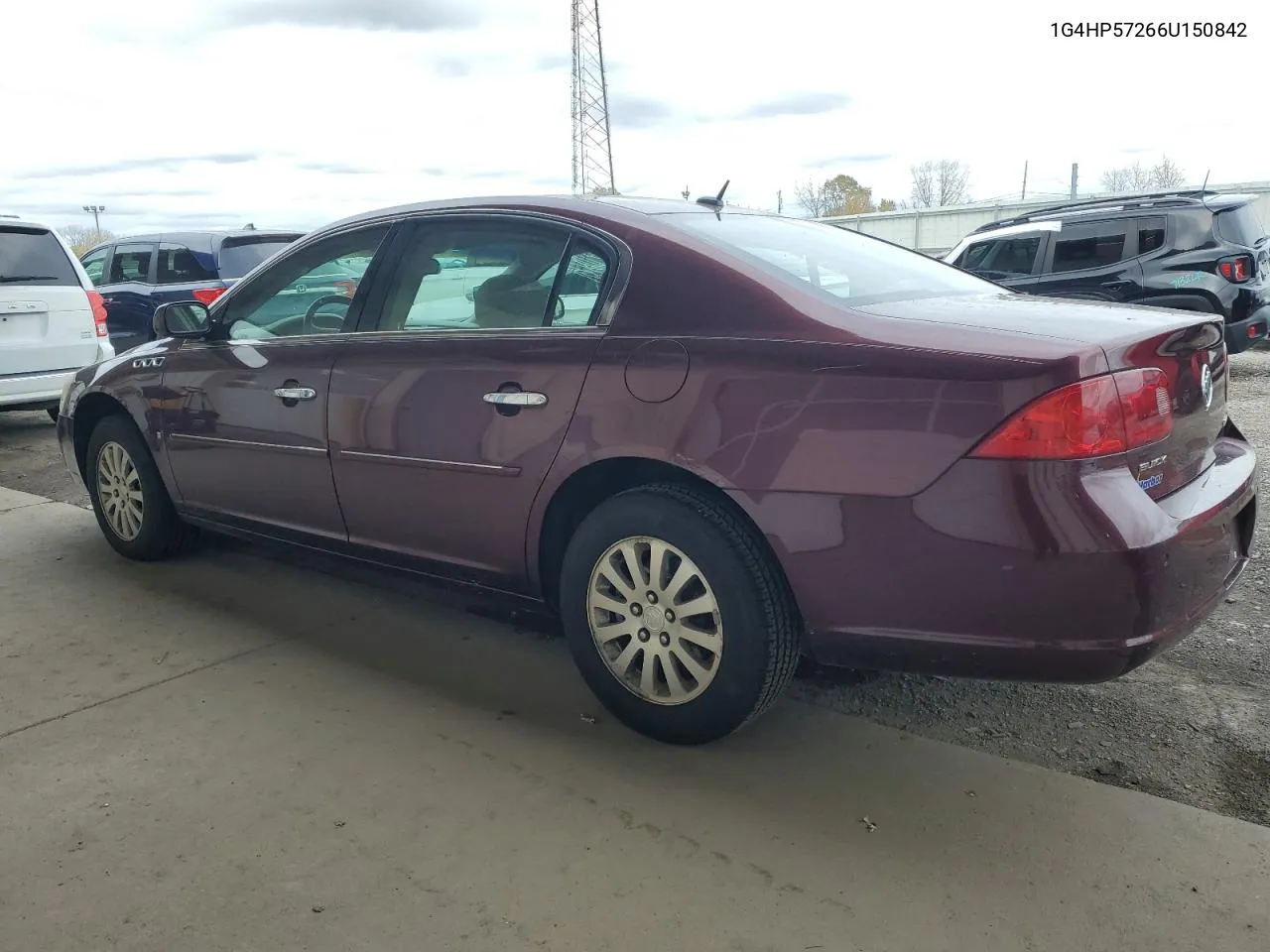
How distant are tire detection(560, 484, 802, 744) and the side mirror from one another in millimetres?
2181

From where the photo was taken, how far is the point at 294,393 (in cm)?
370

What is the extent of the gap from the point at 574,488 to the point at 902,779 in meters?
1.18

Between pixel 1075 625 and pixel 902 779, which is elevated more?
pixel 1075 625

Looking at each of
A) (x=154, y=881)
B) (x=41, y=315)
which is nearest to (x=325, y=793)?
(x=154, y=881)

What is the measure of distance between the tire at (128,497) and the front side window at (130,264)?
24.1ft

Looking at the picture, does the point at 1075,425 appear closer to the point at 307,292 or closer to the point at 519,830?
the point at 519,830

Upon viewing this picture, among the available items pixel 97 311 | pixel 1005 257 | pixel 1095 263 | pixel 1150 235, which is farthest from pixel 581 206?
pixel 1005 257

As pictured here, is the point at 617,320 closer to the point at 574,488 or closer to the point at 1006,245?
the point at 574,488

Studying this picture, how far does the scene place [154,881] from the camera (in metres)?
2.32

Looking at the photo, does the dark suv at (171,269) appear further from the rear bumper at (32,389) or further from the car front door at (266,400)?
the car front door at (266,400)

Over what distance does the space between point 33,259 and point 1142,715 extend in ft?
26.6

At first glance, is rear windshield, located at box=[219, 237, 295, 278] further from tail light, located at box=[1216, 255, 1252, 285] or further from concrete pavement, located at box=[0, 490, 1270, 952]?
tail light, located at box=[1216, 255, 1252, 285]

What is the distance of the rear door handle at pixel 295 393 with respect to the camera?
11.9 ft

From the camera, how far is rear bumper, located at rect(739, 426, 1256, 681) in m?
2.21
